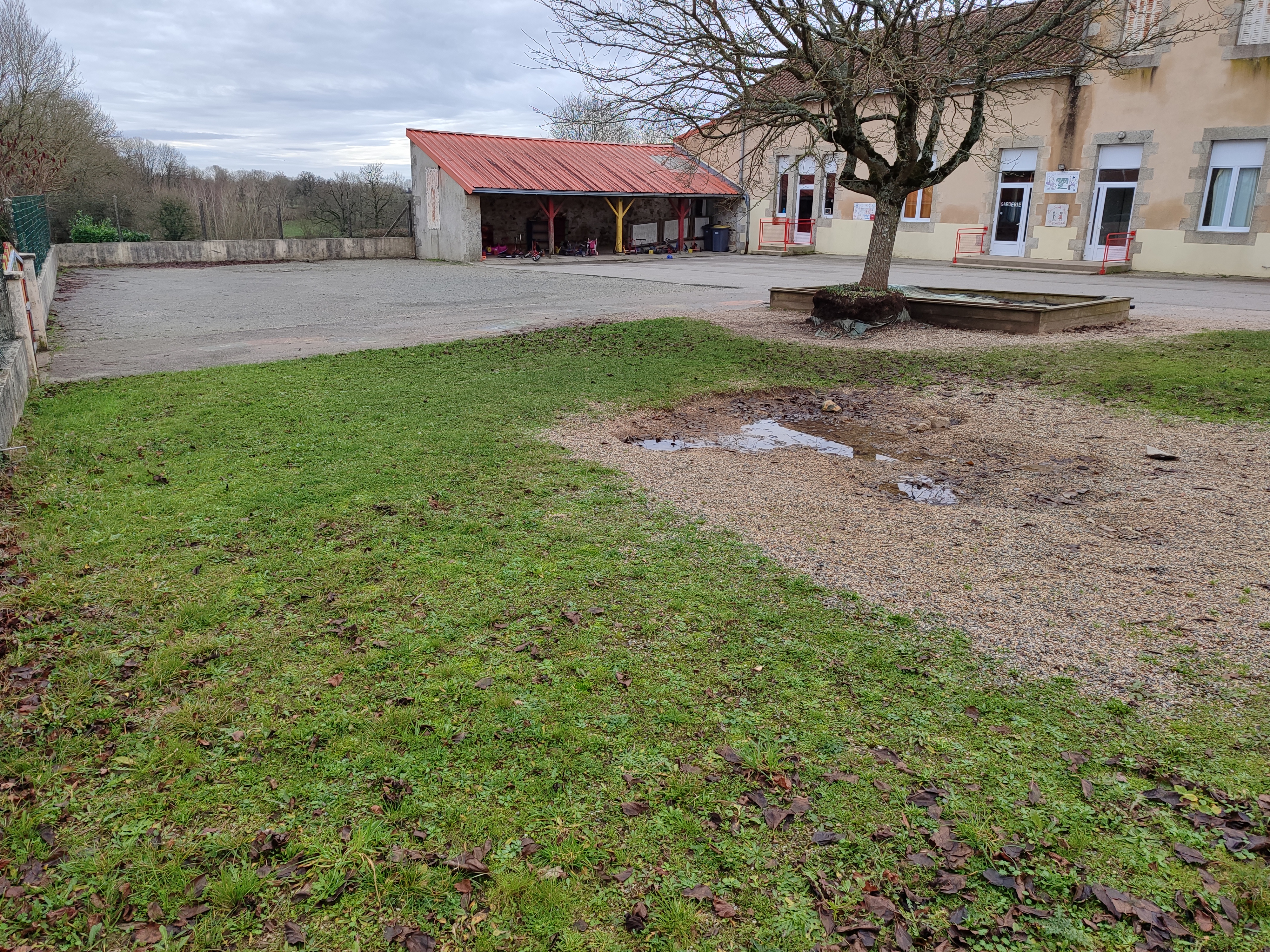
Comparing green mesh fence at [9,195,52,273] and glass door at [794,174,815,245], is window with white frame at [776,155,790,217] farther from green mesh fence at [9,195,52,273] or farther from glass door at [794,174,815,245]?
green mesh fence at [9,195,52,273]

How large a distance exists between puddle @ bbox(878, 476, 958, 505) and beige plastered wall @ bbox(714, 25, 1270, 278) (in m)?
14.8

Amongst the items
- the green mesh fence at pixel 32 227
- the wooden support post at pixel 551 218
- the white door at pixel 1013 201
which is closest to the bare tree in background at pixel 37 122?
the green mesh fence at pixel 32 227

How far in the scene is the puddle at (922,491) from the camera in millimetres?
5820

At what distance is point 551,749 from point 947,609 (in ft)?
6.78

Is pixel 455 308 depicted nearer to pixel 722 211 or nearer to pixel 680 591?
pixel 680 591

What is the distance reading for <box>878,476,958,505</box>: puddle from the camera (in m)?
5.82

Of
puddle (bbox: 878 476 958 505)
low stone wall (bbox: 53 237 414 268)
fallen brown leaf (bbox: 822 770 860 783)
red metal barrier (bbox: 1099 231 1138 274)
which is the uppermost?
red metal barrier (bbox: 1099 231 1138 274)

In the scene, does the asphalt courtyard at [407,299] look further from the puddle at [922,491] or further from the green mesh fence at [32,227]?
the puddle at [922,491]

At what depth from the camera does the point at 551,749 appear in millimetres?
3119

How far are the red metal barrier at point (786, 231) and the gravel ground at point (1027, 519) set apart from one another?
25.0 metres

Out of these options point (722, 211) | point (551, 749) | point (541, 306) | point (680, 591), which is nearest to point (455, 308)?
point (541, 306)

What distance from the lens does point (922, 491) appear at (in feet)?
19.9

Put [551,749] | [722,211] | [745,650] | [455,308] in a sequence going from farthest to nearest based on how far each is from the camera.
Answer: [722,211] → [455,308] → [745,650] → [551,749]

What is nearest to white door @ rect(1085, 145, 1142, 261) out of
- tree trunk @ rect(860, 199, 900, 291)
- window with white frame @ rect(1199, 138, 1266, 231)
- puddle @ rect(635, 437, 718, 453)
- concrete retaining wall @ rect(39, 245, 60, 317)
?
window with white frame @ rect(1199, 138, 1266, 231)
